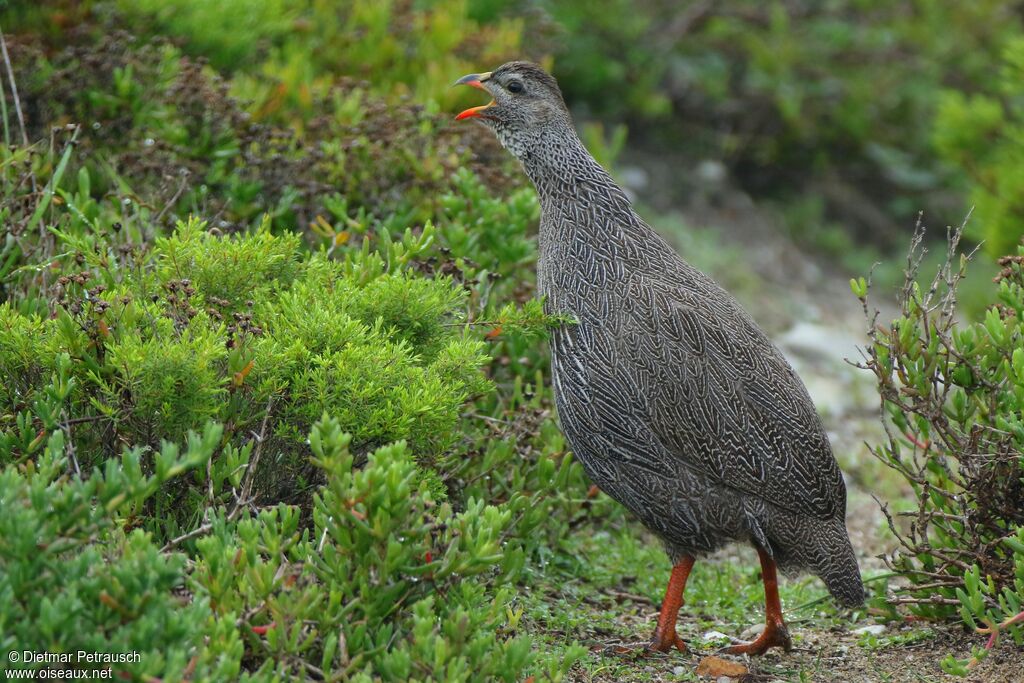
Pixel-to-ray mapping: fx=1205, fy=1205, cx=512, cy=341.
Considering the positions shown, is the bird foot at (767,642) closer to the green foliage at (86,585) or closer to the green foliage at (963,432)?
the green foliage at (963,432)

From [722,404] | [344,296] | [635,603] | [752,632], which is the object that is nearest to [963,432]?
[722,404]

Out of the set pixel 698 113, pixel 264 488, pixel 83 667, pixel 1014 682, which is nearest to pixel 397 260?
pixel 264 488

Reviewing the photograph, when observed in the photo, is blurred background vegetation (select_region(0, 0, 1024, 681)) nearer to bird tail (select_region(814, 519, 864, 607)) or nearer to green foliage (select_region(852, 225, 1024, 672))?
green foliage (select_region(852, 225, 1024, 672))

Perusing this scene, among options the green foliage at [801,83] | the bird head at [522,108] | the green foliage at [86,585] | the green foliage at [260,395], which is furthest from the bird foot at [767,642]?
the green foliage at [801,83]

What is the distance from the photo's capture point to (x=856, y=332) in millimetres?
8961

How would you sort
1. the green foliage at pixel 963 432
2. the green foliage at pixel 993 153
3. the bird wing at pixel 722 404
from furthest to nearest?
the green foliage at pixel 993 153, the bird wing at pixel 722 404, the green foliage at pixel 963 432

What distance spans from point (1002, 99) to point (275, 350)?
8082 mm

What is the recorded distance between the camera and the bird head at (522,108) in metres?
4.88

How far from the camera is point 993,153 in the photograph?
820cm

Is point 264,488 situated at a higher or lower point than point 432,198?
lower

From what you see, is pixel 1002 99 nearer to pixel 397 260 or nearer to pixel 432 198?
pixel 432 198

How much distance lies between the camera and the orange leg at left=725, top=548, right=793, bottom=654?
14.7 feet

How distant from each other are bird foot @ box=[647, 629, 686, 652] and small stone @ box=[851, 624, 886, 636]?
84 centimetres

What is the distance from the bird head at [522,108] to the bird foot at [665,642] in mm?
1965
